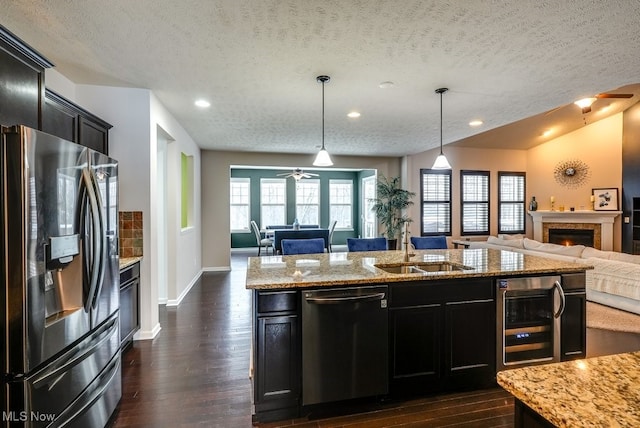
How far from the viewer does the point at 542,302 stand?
8.41ft

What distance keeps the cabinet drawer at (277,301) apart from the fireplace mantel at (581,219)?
8.51 metres

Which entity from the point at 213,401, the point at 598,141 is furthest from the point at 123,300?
the point at 598,141

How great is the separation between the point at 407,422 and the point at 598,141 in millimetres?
8852

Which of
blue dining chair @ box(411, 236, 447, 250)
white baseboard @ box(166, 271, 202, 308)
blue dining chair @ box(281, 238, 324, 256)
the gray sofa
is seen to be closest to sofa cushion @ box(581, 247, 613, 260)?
the gray sofa

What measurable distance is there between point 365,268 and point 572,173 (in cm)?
835

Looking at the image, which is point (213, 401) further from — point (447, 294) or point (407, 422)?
point (447, 294)

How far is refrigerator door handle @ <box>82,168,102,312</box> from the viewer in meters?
1.82

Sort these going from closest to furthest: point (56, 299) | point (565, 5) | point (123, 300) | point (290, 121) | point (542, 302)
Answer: point (56, 299) < point (565, 5) < point (542, 302) < point (123, 300) < point (290, 121)

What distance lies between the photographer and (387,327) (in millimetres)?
2275

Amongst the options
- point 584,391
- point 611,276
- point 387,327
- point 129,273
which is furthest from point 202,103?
point 611,276

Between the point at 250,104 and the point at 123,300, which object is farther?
the point at 250,104

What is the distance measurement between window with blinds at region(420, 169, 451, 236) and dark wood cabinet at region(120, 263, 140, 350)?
6.81 metres

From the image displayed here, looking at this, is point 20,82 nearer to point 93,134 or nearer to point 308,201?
point 93,134

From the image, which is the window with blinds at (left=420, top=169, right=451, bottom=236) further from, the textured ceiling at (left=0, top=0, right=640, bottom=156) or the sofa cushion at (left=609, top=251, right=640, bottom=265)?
the sofa cushion at (left=609, top=251, right=640, bottom=265)
